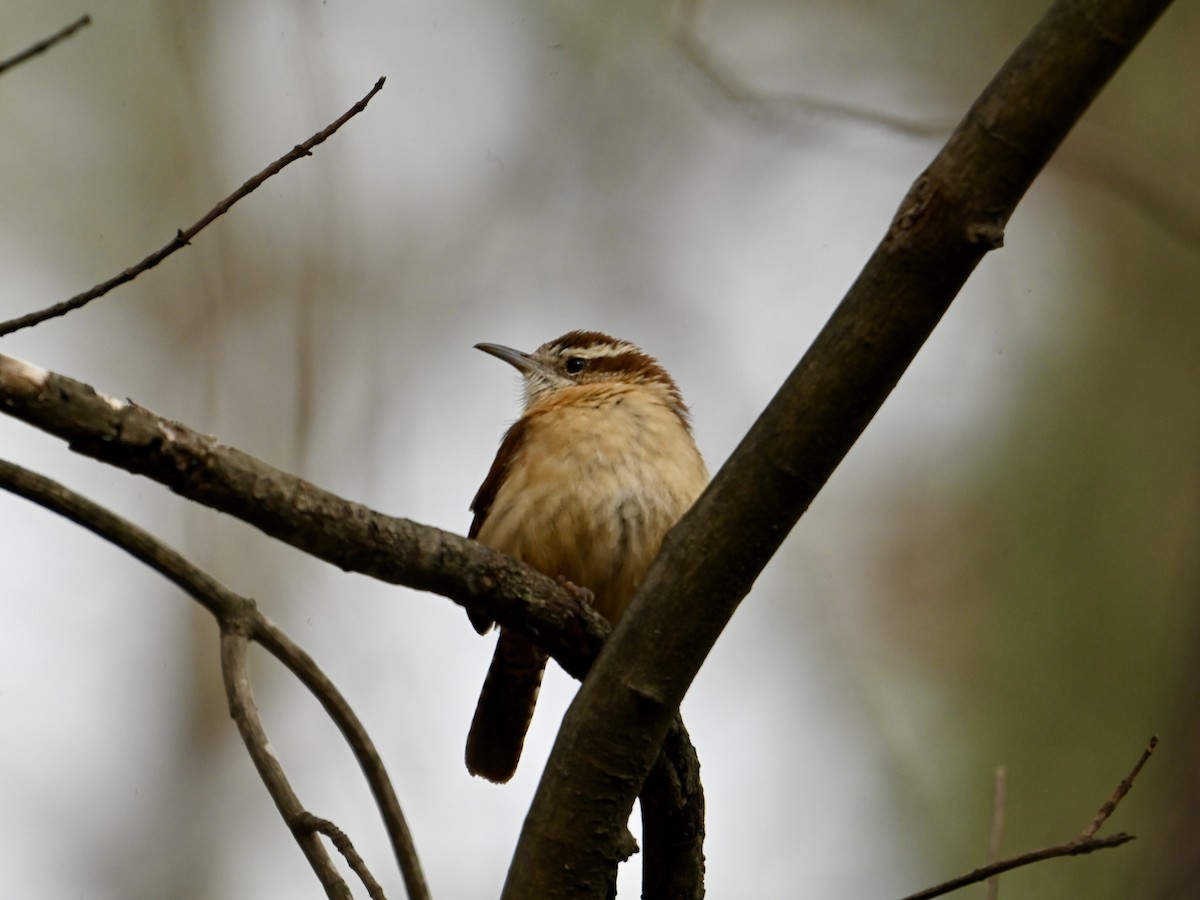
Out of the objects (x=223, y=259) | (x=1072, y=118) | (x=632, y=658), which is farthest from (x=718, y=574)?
(x=223, y=259)

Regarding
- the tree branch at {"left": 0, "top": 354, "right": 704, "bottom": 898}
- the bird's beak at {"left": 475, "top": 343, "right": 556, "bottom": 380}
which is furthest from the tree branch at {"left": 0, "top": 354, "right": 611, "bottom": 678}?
the bird's beak at {"left": 475, "top": 343, "right": 556, "bottom": 380}

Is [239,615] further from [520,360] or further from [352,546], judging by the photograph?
[520,360]

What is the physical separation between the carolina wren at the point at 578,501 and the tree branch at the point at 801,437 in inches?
57.3

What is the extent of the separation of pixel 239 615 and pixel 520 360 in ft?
→ 11.6

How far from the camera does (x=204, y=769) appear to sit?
8.81m

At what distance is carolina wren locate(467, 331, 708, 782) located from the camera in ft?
14.7

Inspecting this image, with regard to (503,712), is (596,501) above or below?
above

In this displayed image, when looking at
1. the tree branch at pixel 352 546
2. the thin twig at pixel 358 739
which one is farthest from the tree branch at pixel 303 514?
the thin twig at pixel 358 739

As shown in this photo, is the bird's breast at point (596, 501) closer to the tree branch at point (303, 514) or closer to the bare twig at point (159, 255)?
the tree branch at point (303, 514)

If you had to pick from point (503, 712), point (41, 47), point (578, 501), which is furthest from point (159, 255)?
point (503, 712)

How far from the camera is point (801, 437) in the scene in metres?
2.64

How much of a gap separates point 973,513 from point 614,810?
8.91 metres

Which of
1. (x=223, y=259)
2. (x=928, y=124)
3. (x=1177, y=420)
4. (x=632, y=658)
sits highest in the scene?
(x=223, y=259)

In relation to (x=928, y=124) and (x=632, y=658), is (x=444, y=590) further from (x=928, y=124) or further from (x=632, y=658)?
(x=928, y=124)
